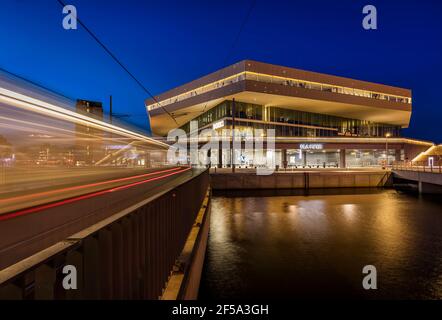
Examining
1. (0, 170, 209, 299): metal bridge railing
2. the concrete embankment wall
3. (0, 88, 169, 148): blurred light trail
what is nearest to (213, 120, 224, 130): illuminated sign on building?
Result: the concrete embankment wall

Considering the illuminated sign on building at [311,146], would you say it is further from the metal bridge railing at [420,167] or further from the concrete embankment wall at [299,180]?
the concrete embankment wall at [299,180]

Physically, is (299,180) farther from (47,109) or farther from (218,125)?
(47,109)

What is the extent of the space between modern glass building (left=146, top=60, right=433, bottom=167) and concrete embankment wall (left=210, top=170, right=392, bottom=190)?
45.6 ft

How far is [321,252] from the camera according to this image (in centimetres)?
1380

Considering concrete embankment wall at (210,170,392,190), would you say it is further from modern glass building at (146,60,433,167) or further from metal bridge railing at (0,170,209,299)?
metal bridge railing at (0,170,209,299)

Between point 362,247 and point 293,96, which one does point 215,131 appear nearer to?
point 293,96

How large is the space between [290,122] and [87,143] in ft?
167

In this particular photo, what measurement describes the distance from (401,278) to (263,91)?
139ft

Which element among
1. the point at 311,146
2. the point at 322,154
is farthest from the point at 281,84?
the point at 322,154

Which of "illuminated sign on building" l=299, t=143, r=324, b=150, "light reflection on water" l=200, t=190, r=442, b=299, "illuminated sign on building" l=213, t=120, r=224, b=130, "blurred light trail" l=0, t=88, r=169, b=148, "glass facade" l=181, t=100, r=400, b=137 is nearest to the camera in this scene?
"blurred light trail" l=0, t=88, r=169, b=148

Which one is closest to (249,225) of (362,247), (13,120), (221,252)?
(221,252)

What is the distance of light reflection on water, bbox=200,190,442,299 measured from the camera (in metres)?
10.2

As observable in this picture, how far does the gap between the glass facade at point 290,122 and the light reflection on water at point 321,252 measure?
31692 millimetres

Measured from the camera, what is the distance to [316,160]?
6119 centimetres
